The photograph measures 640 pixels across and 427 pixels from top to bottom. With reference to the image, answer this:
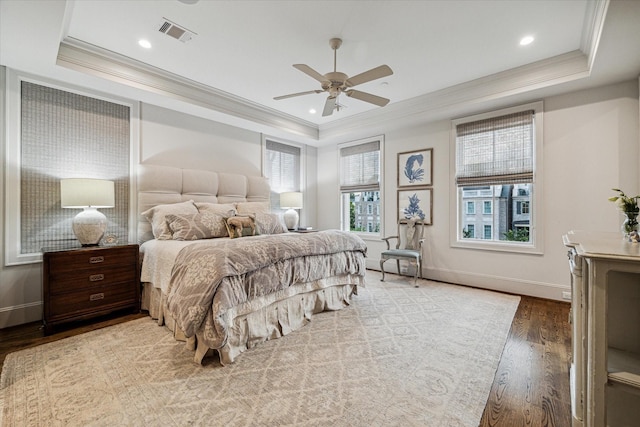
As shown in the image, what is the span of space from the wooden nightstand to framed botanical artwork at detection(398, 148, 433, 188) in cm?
416

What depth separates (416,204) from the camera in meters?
4.85

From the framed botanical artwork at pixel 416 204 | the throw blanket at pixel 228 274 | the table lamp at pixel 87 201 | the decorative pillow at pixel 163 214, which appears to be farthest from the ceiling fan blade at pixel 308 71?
the framed botanical artwork at pixel 416 204

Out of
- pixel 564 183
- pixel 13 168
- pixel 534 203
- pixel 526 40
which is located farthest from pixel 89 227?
pixel 564 183

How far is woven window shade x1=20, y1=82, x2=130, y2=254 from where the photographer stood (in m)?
2.93

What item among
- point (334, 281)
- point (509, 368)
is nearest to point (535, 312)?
point (509, 368)

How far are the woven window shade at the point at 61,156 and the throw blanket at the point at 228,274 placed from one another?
1.79m

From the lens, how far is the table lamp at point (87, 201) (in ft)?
9.41

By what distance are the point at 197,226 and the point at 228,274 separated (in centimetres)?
144

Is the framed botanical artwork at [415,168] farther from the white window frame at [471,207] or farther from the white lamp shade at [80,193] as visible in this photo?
the white lamp shade at [80,193]

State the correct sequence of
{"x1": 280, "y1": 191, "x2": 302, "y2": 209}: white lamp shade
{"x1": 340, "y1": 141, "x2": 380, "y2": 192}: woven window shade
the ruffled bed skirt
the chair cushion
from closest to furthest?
1. the ruffled bed skirt
2. the chair cushion
3. {"x1": 280, "y1": 191, "x2": 302, "y2": 209}: white lamp shade
4. {"x1": 340, "y1": 141, "x2": 380, "y2": 192}: woven window shade

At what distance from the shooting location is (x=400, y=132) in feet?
16.6

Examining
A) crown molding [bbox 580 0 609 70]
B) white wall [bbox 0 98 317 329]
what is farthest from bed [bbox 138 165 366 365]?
crown molding [bbox 580 0 609 70]

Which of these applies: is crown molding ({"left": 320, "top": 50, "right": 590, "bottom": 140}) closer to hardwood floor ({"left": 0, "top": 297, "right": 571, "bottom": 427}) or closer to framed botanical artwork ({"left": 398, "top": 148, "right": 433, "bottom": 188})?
framed botanical artwork ({"left": 398, "top": 148, "right": 433, "bottom": 188})

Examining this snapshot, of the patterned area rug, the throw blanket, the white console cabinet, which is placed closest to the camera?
the white console cabinet
